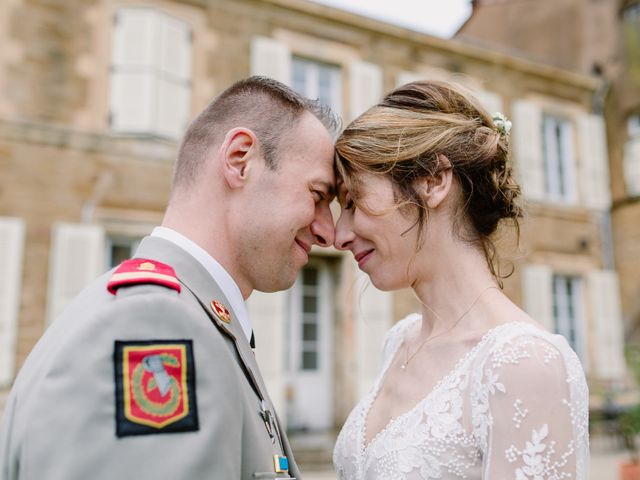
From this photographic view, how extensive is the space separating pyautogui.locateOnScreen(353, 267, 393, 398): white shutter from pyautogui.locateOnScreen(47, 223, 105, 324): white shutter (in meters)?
3.49

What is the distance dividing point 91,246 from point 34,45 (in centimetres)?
250

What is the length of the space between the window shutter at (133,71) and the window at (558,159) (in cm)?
708

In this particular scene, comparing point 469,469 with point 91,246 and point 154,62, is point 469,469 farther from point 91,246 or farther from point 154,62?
point 154,62

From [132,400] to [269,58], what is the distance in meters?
8.31

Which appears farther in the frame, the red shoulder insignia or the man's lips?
the man's lips

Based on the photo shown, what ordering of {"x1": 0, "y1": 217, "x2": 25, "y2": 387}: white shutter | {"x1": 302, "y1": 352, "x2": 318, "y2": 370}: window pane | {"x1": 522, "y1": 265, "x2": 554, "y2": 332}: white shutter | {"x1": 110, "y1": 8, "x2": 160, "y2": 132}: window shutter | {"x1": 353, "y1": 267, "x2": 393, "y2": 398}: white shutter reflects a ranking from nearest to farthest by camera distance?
{"x1": 0, "y1": 217, "x2": 25, "y2": 387}: white shutter < {"x1": 110, "y1": 8, "x2": 160, "y2": 132}: window shutter < {"x1": 353, "y1": 267, "x2": 393, "y2": 398}: white shutter < {"x1": 302, "y1": 352, "x2": 318, "y2": 370}: window pane < {"x1": 522, "y1": 265, "x2": 554, "y2": 332}: white shutter

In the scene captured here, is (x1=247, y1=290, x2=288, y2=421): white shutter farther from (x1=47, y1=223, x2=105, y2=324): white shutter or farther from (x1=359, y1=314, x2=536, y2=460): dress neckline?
(x1=359, y1=314, x2=536, y2=460): dress neckline

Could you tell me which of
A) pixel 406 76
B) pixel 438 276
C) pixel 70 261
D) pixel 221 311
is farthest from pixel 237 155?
pixel 406 76

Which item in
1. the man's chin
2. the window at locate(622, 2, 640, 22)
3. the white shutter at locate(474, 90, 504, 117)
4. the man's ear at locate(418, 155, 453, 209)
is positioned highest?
the window at locate(622, 2, 640, 22)

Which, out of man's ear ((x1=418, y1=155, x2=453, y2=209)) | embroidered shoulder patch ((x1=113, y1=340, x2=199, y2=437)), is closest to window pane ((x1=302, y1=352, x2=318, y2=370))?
man's ear ((x1=418, y1=155, x2=453, y2=209))

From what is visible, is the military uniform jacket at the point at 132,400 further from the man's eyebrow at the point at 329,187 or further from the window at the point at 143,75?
the window at the point at 143,75

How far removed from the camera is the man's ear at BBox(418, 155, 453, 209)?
1925 mm

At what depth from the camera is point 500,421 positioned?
1.54 meters

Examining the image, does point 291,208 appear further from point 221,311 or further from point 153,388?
point 153,388
